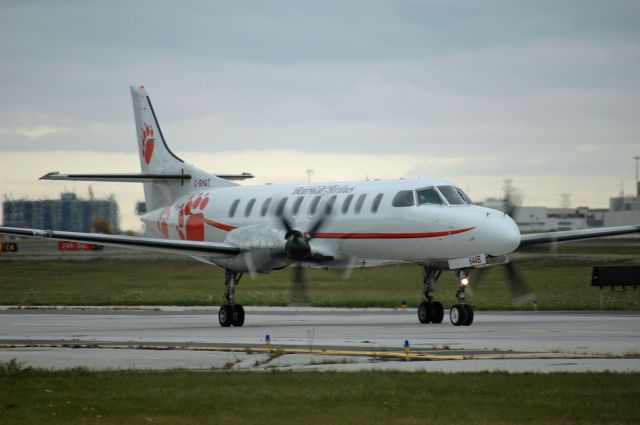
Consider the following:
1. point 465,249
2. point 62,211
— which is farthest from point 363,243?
point 62,211

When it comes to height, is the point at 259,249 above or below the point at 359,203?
below

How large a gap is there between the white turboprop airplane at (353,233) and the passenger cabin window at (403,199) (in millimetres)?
31

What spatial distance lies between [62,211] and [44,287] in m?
72.8

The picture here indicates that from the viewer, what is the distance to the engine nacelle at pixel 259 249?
29250mm

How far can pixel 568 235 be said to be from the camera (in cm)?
3136

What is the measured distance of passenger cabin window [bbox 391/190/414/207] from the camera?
2970cm

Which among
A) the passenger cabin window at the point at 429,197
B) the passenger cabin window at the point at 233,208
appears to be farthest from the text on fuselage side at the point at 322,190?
the passenger cabin window at the point at 429,197

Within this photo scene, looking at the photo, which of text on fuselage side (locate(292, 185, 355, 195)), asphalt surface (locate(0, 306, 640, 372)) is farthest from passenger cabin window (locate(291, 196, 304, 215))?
asphalt surface (locate(0, 306, 640, 372))

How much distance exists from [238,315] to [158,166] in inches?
409

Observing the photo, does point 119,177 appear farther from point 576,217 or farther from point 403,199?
point 576,217

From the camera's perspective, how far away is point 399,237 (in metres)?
29.7

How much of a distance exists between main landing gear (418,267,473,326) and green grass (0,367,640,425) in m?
11.5

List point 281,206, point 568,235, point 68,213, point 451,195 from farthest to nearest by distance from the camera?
point 68,213, point 281,206, point 568,235, point 451,195

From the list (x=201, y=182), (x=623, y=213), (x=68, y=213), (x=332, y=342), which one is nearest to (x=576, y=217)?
(x=623, y=213)
